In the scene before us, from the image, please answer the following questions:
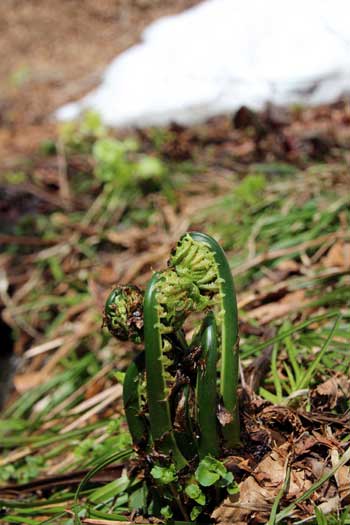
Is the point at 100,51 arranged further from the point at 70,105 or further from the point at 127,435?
the point at 127,435

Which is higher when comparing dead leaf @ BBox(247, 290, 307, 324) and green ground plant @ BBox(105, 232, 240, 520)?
green ground plant @ BBox(105, 232, 240, 520)

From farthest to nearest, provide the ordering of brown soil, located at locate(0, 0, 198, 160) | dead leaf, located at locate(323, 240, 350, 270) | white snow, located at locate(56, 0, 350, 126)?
brown soil, located at locate(0, 0, 198, 160) → white snow, located at locate(56, 0, 350, 126) → dead leaf, located at locate(323, 240, 350, 270)

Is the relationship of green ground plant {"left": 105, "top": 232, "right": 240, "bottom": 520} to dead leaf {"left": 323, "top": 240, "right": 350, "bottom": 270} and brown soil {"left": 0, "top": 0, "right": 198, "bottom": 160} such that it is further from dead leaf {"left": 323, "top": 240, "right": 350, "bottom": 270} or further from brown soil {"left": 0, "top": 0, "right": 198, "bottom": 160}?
brown soil {"left": 0, "top": 0, "right": 198, "bottom": 160}

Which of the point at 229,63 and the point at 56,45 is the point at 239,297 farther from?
the point at 56,45

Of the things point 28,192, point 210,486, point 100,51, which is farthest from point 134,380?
point 100,51

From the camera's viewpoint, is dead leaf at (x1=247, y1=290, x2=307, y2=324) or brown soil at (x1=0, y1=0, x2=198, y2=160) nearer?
dead leaf at (x1=247, y1=290, x2=307, y2=324)

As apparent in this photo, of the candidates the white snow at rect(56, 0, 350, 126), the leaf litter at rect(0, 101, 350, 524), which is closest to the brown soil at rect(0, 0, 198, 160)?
the white snow at rect(56, 0, 350, 126)
